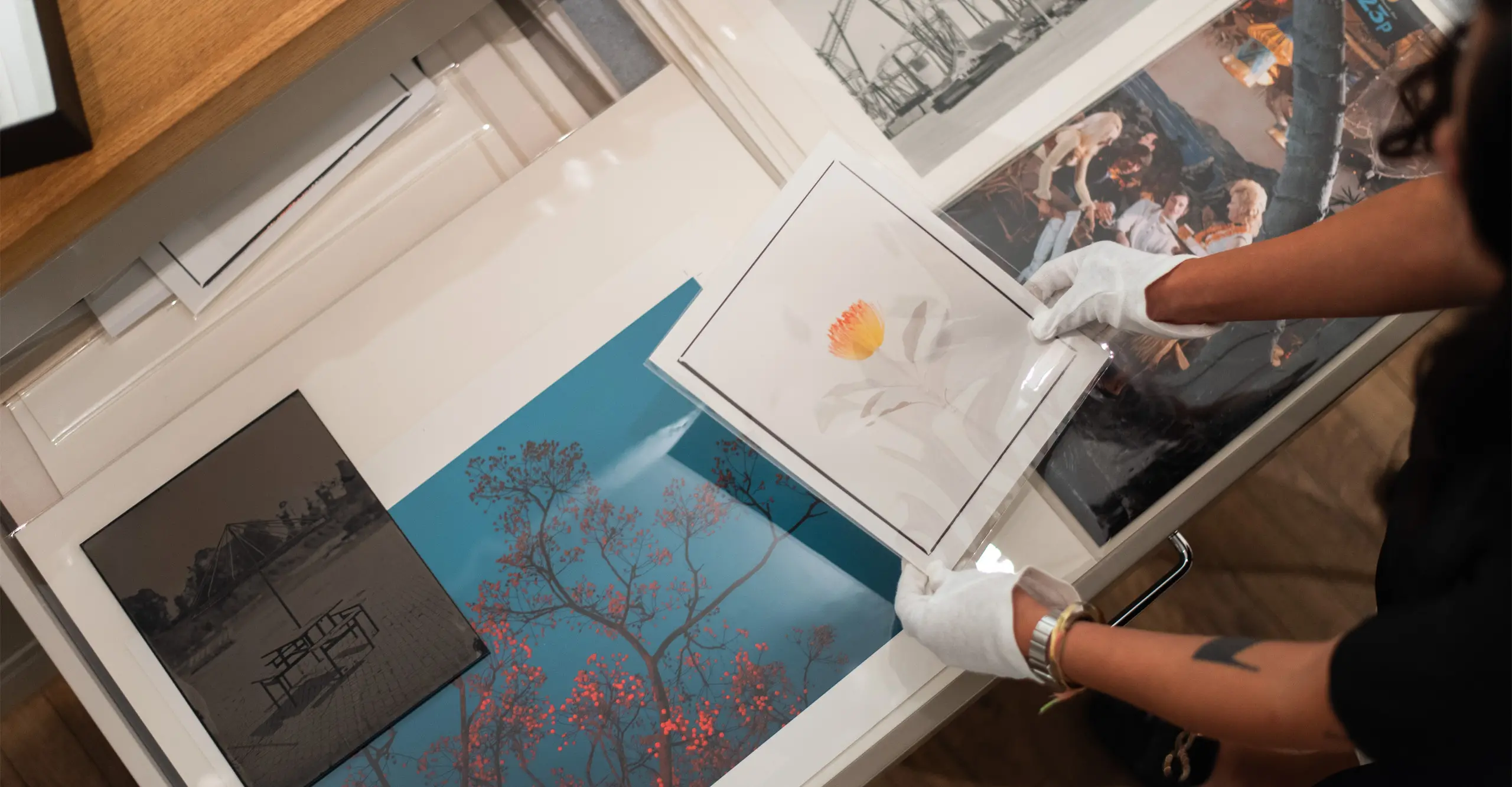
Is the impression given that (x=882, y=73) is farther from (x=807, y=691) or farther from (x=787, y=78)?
(x=807, y=691)

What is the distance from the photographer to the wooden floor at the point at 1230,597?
132 cm

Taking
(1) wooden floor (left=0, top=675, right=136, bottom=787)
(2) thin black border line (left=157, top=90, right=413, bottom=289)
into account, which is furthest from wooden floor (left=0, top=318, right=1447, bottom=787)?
(2) thin black border line (left=157, top=90, right=413, bottom=289)

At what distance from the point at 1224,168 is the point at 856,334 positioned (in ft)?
1.38

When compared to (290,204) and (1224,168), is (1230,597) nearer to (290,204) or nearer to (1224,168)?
(1224,168)

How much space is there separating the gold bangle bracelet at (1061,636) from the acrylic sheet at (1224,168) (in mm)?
195

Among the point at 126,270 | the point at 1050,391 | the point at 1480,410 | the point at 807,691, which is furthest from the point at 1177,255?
the point at 126,270

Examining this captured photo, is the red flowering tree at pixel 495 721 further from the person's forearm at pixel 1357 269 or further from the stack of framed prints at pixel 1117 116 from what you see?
the person's forearm at pixel 1357 269

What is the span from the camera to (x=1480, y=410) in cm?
57

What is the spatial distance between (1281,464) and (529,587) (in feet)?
4.08

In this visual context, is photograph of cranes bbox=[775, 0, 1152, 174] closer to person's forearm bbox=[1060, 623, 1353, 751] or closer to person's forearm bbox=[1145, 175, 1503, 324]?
person's forearm bbox=[1145, 175, 1503, 324]

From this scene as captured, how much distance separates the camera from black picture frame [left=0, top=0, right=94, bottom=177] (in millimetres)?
631

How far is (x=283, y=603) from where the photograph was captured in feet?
2.72

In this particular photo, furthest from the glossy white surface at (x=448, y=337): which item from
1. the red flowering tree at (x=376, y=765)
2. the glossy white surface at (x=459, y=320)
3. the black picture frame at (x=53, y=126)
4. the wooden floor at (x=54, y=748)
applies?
the wooden floor at (x=54, y=748)

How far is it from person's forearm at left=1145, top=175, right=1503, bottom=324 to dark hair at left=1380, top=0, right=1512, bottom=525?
0.21 feet
